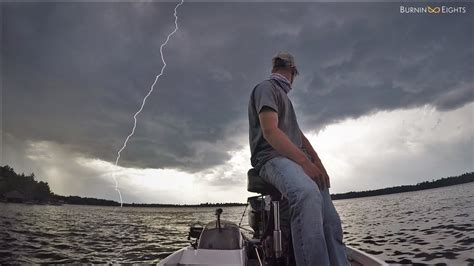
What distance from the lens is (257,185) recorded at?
311 cm

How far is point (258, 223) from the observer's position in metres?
4.78

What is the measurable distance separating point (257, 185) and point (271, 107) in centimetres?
78

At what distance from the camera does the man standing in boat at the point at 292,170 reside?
2.55 m

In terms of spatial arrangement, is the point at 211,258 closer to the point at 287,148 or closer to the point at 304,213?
the point at 304,213

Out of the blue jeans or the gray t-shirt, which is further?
the gray t-shirt

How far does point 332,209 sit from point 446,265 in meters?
9.33

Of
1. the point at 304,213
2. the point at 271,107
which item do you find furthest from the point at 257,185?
the point at 271,107

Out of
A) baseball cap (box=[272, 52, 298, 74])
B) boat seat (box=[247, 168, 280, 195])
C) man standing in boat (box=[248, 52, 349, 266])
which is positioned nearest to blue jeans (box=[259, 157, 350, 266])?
man standing in boat (box=[248, 52, 349, 266])

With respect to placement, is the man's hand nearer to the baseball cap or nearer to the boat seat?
the boat seat

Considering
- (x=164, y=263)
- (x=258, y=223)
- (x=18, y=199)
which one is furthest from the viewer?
(x=18, y=199)

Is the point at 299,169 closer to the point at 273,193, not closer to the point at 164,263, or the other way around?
the point at 273,193

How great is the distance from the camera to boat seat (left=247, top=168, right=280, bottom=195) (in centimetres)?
303

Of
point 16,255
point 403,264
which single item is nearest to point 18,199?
point 16,255

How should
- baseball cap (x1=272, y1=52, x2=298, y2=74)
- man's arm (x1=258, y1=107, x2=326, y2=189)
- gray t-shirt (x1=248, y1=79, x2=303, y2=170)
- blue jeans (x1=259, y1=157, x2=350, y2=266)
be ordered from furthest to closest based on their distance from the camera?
baseball cap (x1=272, y1=52, x2=298, y2=74)
gray t-shirt (x1=248, y1=79, x2=303, y2=170)
man's arm (x1=258, y1=107, x2=326, y2=189)
blue jeans (x1=259, y1=157, x2=350, y2=266)
